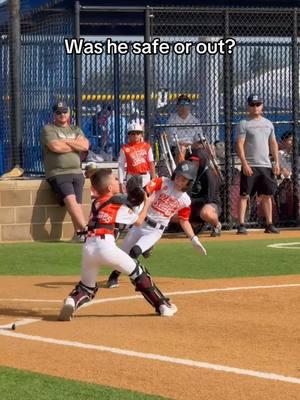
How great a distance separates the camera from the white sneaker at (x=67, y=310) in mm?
9773

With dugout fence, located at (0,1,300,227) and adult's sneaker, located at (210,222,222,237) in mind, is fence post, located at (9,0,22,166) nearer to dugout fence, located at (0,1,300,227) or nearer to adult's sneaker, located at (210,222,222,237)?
dugout fence, located at (0,1,300,227)

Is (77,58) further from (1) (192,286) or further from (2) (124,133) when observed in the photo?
(1) (192,286)

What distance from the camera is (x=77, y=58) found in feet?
58.3

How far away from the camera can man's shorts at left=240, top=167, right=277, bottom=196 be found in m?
17.7

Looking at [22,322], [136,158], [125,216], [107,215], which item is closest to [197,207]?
[136,158]

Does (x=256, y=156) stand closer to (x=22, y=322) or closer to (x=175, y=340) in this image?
(x=22, y=322)

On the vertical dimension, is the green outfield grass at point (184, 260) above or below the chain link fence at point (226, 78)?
below

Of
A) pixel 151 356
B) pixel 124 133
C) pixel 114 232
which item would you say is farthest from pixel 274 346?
pixel 124 133

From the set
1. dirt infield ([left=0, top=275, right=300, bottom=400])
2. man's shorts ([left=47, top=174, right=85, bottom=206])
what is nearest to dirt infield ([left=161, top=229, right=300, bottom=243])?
man's shorts ([left=47, top=174, right=85, bottom=206])

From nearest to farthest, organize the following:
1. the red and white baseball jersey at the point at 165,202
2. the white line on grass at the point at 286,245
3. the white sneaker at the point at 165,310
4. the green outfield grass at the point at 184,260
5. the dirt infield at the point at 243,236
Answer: the white sneaker at the point at 165,310, the red and white baseball jersey at the point at 165,202, the green outfield grass at the point at 184,260, the white line on grass at the point at 286,245, the dirt infield at the point at 243,236

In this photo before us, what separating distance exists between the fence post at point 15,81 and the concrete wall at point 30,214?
170 centimetres

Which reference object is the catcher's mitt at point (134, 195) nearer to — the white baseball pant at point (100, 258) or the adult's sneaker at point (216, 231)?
the white baseball pant at point (100, 258)

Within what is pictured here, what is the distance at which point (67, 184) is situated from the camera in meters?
17.0

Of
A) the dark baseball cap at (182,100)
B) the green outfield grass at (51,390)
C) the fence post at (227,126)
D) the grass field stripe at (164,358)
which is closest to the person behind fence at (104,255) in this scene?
the grass field stripe at (164,358)
